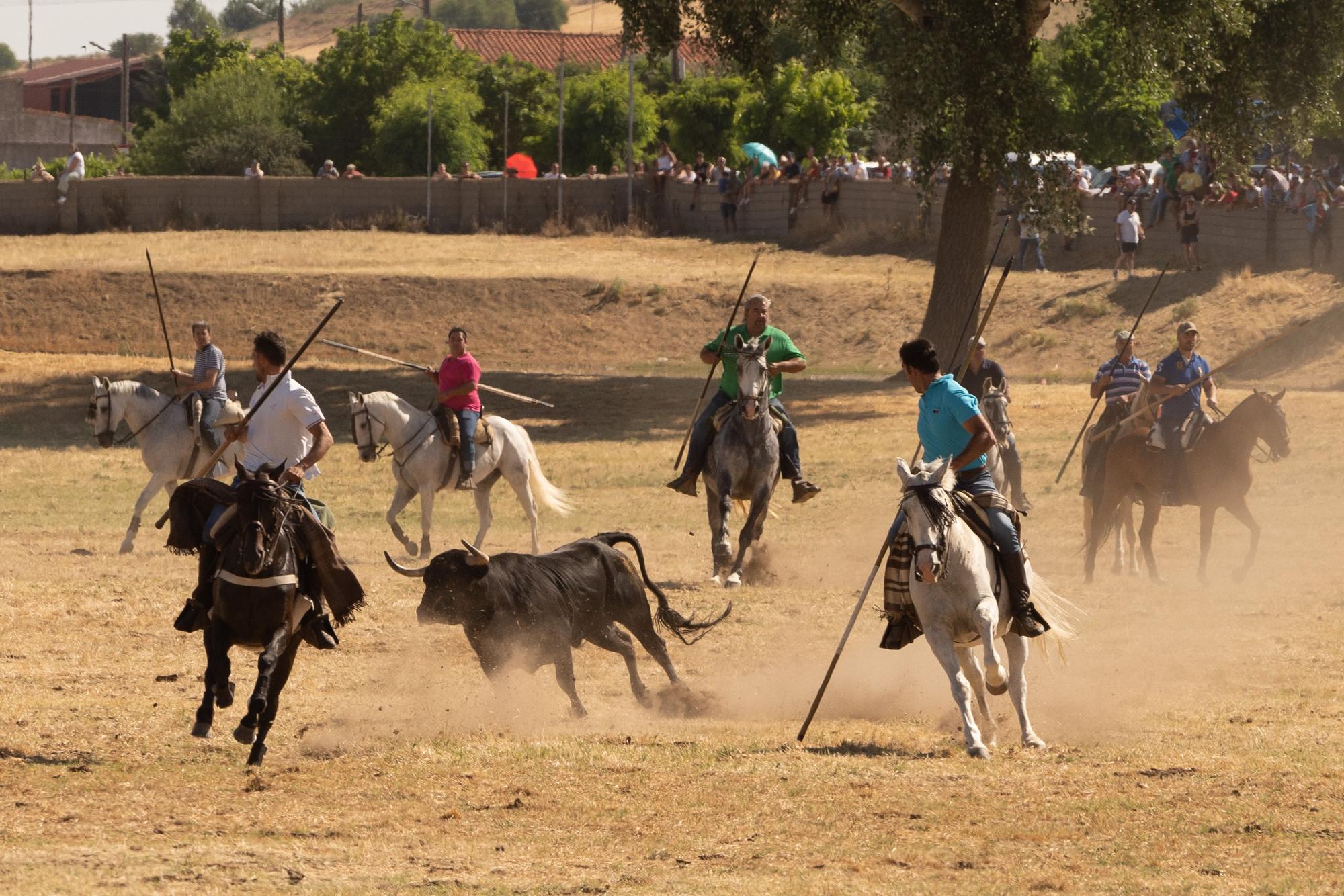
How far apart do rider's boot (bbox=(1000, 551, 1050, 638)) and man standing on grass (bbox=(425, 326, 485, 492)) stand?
9642 mm

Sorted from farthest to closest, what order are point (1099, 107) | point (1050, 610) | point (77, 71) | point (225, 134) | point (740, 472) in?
point (77, 71)
point (225, 134)
point (1099, 107)
point (740, 472)
point (1050, 610)

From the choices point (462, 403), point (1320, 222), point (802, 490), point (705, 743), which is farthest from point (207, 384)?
point (1320, 222)

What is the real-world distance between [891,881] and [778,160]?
178ft

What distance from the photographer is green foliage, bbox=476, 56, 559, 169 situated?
73.5 metres

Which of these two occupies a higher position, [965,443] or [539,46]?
[539,46]

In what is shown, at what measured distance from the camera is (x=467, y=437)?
19.7 metres

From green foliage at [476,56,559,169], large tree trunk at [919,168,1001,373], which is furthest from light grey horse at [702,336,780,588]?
green foliage at [476,56,559,169]

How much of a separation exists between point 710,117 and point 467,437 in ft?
151

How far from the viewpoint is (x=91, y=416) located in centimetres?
2092

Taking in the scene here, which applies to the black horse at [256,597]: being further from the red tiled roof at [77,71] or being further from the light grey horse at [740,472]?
the red tiled roof at [77,71]

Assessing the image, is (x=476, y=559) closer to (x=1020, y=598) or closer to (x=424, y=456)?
(x=1020, y=598)

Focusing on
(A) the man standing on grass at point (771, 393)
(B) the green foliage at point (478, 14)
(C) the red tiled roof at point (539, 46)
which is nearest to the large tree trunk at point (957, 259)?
(A) the man standing on grass at point (771, 393)

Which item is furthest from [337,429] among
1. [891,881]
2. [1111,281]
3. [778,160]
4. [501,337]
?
[778,160]

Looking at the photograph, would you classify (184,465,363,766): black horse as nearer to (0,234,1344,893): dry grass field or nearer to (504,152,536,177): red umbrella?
(0,234,1344,893): dry grass field
